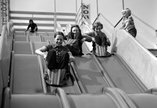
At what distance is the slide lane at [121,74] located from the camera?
18.2 ft

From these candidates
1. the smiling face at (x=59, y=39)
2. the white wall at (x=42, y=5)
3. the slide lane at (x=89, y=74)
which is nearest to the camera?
the slide lane at (x=89, y=74)

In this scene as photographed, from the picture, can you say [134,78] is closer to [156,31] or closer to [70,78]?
[70,78]

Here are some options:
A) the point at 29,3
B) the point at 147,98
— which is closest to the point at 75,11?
the point at 29,3

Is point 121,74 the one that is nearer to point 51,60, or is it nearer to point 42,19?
point 51,60

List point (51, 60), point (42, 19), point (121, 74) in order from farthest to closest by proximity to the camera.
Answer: point (42, 19) < point (121, 74) < point (51, 60)

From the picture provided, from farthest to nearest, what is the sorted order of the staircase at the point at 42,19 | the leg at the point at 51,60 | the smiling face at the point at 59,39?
1. the staircase at the point at 42,19
2. the smiling face at the point at 59,39
3. the leg at the point at 51,60

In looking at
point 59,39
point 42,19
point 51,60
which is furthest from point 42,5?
point 51,60

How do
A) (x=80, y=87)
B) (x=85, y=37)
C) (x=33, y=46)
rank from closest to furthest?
(x=80, y=87) → (x=85, y=37) → (x=33, y=46)

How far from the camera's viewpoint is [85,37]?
727 cm

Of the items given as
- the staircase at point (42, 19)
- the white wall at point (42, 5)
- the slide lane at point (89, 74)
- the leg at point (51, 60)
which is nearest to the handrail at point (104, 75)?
the slide lane at point (89, 74)

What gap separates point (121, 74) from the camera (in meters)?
6.05

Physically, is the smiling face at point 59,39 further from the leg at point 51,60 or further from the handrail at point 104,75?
the handrail at point 104,75

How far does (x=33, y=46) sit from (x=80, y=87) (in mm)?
2948

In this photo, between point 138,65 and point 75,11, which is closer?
point 138,65
